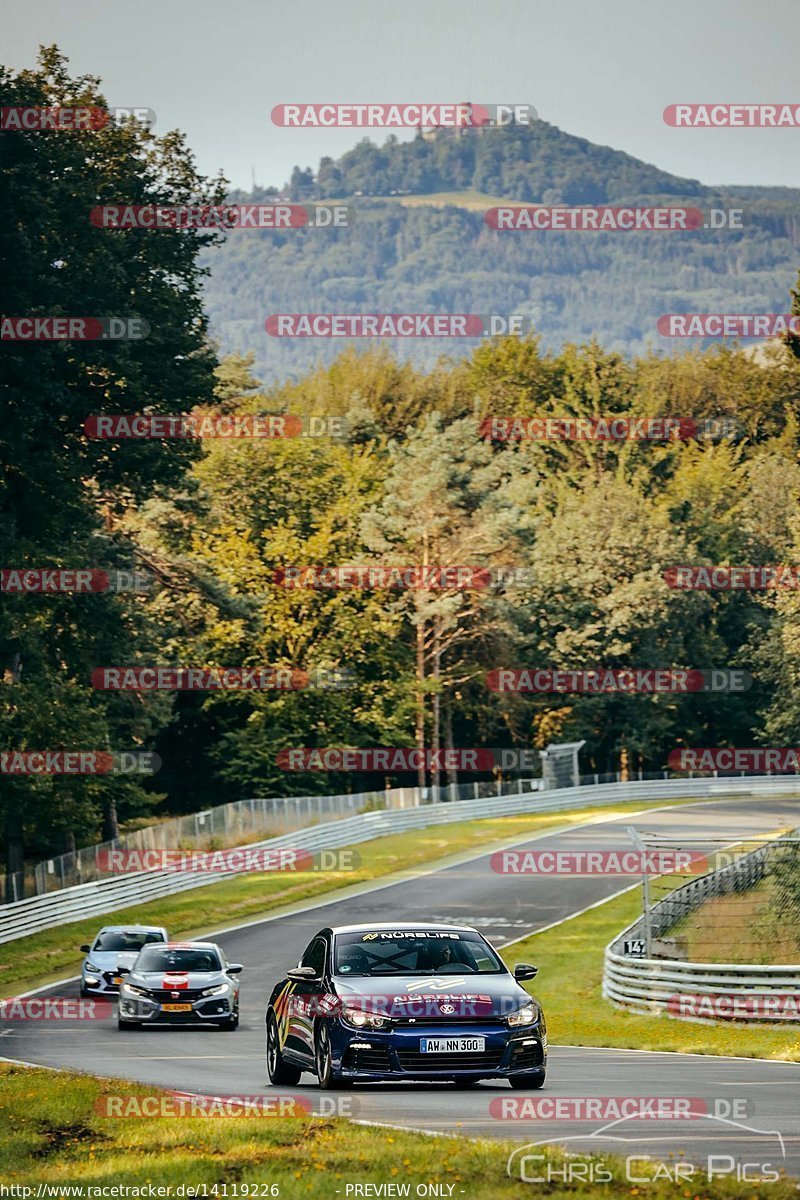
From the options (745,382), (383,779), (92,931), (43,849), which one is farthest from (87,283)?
(745,382)

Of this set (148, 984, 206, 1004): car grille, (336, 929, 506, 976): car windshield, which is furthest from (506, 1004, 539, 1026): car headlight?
(148, 984, 206, 1004): car grille

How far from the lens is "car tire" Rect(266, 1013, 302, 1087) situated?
650 inches

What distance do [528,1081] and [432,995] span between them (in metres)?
1.24

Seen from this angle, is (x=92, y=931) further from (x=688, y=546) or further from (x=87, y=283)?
(x=688, y=546)

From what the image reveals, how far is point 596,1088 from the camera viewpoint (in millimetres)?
16031

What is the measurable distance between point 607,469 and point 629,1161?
97146mm

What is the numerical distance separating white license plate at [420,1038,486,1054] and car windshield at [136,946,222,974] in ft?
40.5

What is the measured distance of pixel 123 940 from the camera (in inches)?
1332
